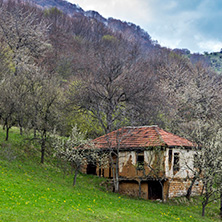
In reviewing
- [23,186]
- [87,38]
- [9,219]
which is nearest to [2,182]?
[23,186]

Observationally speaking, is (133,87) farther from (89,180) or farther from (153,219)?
(153,219)

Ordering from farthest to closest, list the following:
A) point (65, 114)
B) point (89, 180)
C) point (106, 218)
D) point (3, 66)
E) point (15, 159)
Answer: point (65, 114) < point (3, 66) < point (89, 180) < point (15, 159) < point (106, 218)

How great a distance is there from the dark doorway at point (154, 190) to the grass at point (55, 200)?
1.85 m

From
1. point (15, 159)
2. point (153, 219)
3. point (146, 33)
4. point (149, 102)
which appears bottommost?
point (153, 219)

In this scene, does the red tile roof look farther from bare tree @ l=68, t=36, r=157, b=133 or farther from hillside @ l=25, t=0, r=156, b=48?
hillside @ l=25, t=0, r=156, b=48

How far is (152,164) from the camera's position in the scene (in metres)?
25.9

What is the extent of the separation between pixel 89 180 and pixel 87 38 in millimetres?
66668

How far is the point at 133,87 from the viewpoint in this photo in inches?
1412

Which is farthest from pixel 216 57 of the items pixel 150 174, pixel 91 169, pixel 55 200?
pixel 55 200

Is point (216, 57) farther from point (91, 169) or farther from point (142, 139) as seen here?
point (91, 169)

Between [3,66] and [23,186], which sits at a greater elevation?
[3,66]

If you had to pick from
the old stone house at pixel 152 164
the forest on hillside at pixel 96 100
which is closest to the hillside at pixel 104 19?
the forest on hillside at pixel 96 100

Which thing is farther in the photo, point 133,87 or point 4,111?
point 133,87

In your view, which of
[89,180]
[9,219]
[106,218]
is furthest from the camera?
[89,180]
